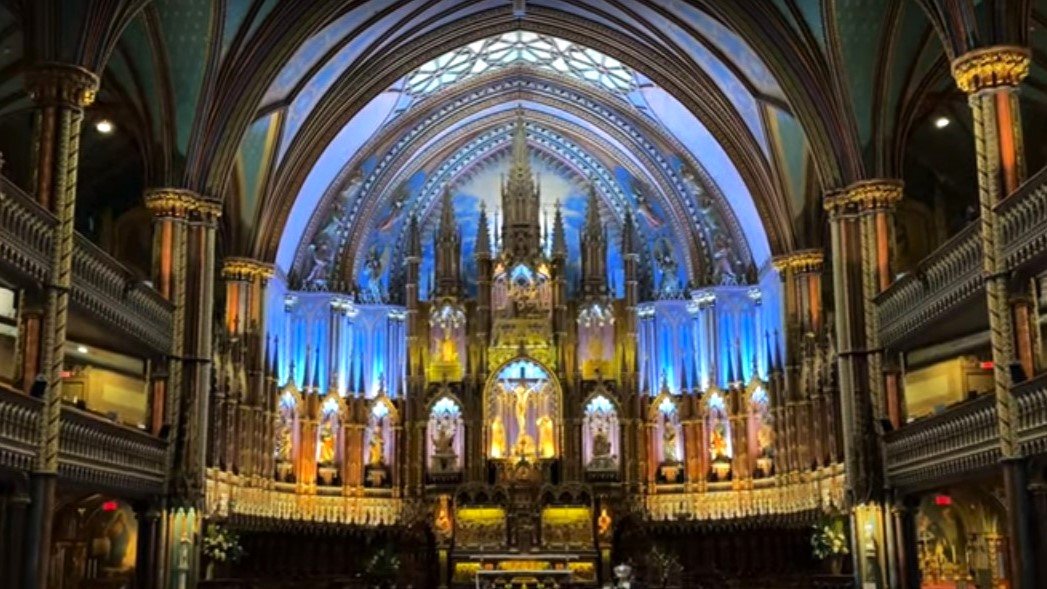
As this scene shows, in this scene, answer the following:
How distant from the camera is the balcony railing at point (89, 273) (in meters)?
16.4

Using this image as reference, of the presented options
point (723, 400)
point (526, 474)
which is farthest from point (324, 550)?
point (723, 400)

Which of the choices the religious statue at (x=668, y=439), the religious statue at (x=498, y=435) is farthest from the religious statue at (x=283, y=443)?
the religious statue at (x=668, y=439)

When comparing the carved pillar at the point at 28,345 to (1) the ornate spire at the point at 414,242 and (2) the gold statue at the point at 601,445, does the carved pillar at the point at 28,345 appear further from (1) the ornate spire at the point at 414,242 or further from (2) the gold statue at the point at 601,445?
(2) the gold statue at the point at 601,445

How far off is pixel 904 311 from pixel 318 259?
1682 cm

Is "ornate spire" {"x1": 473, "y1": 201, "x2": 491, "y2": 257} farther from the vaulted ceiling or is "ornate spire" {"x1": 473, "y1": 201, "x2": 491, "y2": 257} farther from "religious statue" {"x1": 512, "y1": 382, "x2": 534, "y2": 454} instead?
"religious statue" {"x1": 512, "y1": 382, "x2": 534, "y2": 454}

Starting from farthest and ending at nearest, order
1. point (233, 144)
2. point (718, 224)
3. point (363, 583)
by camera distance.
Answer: point (718, 224)
point (363, 583)
point (233, 144)

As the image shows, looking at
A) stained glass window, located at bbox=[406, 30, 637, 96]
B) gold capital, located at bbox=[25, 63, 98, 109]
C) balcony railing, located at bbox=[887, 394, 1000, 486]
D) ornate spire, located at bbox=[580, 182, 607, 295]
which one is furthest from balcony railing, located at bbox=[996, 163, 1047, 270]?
ornate spire, located at bbox=[580, 182, 607, 295]

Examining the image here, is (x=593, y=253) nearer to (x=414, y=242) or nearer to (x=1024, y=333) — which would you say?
(x=414, y=242)

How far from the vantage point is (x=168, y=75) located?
23.2 m

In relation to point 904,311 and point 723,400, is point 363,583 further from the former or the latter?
point 904,311

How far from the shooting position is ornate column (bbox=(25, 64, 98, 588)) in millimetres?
17047

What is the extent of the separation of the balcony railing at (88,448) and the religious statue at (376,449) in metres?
10.1

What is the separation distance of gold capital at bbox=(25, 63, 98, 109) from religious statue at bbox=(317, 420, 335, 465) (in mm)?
14984

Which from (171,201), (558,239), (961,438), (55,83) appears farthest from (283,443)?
(961,438)
